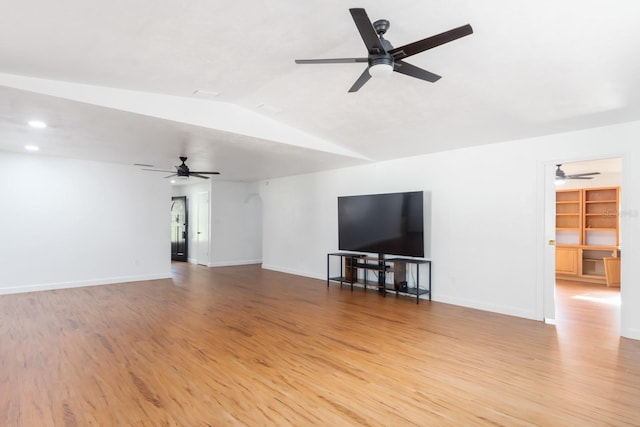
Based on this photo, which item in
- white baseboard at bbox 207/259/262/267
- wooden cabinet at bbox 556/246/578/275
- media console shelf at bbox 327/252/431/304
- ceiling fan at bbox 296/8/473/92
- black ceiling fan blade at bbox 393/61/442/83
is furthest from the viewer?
white baseboard at bbox 207/259/262/267

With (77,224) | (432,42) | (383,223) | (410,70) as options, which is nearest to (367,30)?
(432,42)

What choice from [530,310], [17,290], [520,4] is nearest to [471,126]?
[520,4]

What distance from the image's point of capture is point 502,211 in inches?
208

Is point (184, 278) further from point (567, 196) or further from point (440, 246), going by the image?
point (567, 196)

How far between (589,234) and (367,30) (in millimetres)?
8467

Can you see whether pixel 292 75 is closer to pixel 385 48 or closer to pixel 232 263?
pixel 385 48

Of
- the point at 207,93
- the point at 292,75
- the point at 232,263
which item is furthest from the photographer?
the point at 232,263

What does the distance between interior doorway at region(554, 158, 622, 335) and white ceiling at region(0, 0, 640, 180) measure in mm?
4333

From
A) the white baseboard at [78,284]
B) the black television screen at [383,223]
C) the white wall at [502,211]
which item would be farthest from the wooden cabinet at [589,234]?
the white baseboard at [78,284]

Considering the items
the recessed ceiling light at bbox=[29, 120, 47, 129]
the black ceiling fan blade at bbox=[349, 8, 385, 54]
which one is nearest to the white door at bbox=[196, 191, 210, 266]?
the recessed ceiling light at bbox=[29, 120, 47, 129]

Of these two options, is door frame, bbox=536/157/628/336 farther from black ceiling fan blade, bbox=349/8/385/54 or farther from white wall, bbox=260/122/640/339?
black ceiling fan blade, bbox=349/8/385/54

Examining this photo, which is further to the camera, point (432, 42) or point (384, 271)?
point (384, 271)

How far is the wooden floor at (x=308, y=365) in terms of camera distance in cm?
254

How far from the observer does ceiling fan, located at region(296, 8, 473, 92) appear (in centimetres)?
216
